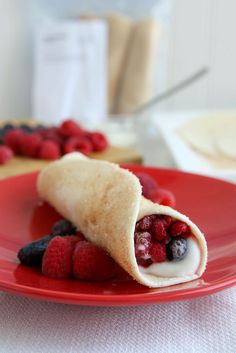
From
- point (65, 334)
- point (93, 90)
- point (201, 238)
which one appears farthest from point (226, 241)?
point (93, 90)

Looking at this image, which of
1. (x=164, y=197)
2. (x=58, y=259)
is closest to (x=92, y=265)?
(x=58, y=259)

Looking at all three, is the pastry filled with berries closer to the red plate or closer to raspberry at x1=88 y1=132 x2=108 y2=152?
the red plate

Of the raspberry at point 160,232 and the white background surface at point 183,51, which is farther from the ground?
the raspberry at point 160,232

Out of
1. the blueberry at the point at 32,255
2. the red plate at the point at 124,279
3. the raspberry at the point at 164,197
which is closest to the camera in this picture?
the red plate at the point at 124,279

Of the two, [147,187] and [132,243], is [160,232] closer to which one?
[132,243]

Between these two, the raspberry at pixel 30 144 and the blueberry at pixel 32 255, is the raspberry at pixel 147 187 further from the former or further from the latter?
the raspberry at pixel 30 144

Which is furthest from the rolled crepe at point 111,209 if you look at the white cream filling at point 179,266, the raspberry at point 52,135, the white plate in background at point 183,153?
the raspberry at point 52,135

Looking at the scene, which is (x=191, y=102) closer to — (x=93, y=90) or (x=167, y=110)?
(x=167, y=110)

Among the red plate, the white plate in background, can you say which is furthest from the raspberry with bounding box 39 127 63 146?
the red plate
